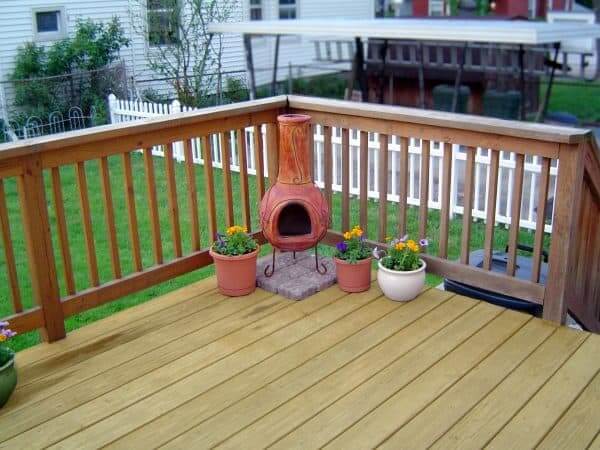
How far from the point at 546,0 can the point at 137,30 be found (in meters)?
19.2

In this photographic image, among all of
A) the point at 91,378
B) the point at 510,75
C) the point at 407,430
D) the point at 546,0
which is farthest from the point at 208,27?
the point at 546,0

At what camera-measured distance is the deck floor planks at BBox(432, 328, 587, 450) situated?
2.43m

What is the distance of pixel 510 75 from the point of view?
37.4 ft

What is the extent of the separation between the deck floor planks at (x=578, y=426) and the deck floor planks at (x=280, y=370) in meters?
0.89

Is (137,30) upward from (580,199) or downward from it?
upward

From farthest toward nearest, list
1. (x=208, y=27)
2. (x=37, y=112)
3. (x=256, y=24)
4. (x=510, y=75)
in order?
1. (x=510, y=75)
2. (x=256, y=24)
3. (x=208, y=27)
4. (x=37, y=112)

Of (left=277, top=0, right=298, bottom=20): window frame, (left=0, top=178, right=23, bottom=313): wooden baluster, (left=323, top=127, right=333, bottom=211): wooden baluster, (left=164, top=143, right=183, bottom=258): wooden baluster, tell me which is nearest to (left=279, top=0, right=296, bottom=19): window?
(left=277, top=0, right=298, bottom=20): window frame

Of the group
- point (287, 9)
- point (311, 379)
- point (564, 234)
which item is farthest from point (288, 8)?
point (311, 379)

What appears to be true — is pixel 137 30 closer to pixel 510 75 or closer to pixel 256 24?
pixel 256 24

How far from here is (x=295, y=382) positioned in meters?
2.82

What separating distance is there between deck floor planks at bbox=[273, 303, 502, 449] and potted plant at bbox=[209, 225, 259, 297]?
99 cm

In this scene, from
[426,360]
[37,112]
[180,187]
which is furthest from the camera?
[180,187]

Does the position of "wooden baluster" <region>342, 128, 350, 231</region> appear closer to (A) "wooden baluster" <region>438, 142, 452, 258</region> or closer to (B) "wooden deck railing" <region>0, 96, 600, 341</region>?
(B) "wooden deck railing" <region>0, 96, 600, 341</region>

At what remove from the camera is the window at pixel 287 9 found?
10877 mm
